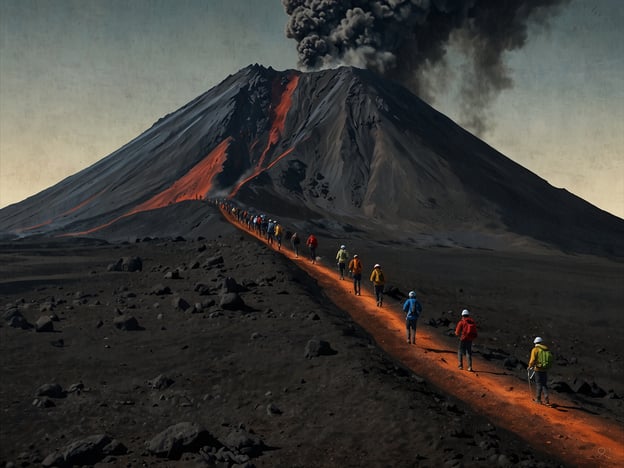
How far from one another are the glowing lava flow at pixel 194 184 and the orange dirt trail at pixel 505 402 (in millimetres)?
79150

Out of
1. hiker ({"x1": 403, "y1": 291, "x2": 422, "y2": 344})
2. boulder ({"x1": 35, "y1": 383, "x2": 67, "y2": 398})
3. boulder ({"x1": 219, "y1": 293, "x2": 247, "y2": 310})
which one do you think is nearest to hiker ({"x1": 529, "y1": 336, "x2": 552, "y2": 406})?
hiker ({"x1": 403, "y1": 291, "x2": 422, "y2": 344})

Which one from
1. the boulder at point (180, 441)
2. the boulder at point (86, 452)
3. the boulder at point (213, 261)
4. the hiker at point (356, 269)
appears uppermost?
the hiker at point (356, 269)

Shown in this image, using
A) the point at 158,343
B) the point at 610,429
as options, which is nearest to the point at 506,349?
the point at 610,429

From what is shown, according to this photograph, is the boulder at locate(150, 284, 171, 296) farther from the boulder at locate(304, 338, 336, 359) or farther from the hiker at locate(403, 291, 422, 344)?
the boulder at locate(304, 338, 336, 359)

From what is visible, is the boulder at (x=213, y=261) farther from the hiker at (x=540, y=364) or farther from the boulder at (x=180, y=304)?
the hiker at (x=540, y=364)

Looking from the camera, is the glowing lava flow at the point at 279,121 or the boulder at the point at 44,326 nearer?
the boulder at the point at 44,326

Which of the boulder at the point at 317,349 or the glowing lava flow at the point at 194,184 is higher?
the glowing lava flow at the point at 194,184

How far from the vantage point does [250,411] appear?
16641 millimetres

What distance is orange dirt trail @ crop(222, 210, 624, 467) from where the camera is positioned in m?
14.5

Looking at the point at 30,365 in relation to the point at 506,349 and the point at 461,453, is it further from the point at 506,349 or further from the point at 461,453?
the point at 506,349

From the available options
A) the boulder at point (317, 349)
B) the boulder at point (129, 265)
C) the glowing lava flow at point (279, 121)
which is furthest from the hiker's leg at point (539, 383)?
the glowing lava flow at point (279, 121)

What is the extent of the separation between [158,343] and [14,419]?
7096 millimetres

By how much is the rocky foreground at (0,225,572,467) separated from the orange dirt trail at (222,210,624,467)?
36.1 inches

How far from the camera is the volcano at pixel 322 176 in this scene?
92.2 m
